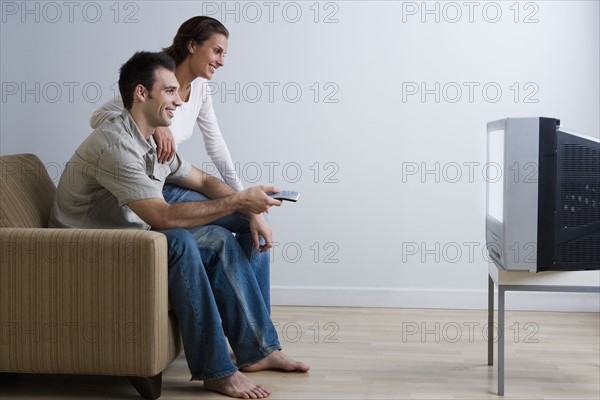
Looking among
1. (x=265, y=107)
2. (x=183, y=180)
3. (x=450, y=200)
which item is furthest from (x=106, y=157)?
(x=450, y=200)

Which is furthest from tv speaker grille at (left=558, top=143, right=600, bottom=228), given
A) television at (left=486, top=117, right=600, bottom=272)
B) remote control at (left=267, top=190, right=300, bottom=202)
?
remote control at (left=267, top=190, right=300, bottom=202)

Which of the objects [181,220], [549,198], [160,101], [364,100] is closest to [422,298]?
[364,100]

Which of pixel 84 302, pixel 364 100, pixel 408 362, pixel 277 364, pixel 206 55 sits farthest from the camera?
pixel 364 100

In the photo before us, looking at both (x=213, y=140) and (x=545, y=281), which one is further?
(x=213, y=140)

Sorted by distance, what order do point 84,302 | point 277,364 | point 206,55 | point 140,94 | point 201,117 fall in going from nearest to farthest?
point 84,302, point 140,94, point 277,364, point 206,55, point 201,117

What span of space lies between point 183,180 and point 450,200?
152 cm

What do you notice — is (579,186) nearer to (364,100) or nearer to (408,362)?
(408,362)

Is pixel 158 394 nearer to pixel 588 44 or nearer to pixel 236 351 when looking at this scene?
pixel 236 351

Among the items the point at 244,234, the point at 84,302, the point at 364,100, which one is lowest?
the point at 84,302

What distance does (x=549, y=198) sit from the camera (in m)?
2.51

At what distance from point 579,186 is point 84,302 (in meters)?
1.48

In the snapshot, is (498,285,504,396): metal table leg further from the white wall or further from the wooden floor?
the white wall

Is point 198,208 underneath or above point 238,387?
above

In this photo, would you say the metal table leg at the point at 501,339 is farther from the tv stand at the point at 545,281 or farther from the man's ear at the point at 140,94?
the man's ear at the point at 140,94
